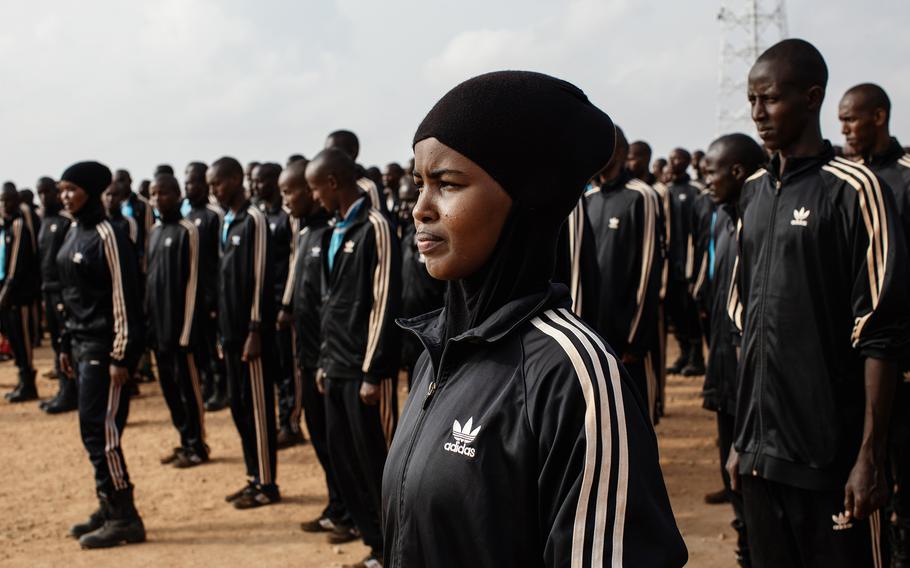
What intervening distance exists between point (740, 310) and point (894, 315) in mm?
837

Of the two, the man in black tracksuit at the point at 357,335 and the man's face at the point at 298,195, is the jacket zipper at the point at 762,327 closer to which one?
the man in black tracksuit at the point at 357,335

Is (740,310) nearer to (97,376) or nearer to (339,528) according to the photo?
(339,528)

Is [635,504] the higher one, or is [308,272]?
[308,272]

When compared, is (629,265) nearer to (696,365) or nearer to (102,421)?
(102,421)

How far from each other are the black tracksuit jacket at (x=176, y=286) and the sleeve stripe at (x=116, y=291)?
1.50 m

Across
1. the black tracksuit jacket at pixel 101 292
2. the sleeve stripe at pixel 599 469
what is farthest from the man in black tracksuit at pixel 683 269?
the sleeve stripe at pixel 599 469

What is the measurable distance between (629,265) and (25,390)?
27.8 ft

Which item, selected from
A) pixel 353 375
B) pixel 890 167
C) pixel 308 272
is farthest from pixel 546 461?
pixel 890 167

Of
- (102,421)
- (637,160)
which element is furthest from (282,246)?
(637,160)

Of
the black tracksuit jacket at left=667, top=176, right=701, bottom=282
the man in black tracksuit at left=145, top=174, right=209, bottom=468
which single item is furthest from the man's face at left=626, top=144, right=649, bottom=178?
the man in black tracksuit at left=145, top=174, right=209, bottom=468

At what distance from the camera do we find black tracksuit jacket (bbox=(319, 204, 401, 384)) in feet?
17.0

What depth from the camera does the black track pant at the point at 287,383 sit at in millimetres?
8703

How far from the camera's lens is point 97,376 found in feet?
19.6

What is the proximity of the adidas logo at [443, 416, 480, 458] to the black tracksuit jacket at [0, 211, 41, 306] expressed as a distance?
10733 mm
